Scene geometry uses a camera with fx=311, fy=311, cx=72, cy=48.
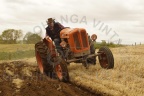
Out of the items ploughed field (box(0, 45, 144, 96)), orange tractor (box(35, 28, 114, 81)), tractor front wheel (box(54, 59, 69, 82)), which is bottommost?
ploughed field (box(0, 45, 144, 96))

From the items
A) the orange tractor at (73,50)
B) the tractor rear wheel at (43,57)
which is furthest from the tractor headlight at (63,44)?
the tractor rear wheel at (43,57)

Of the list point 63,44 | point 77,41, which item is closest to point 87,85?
point 63,44

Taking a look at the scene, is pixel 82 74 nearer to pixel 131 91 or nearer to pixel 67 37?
pixel 67 37

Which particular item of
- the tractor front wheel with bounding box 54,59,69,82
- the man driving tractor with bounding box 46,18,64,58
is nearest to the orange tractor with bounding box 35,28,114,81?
the man driving tractor with bounding box 46,18,64,58

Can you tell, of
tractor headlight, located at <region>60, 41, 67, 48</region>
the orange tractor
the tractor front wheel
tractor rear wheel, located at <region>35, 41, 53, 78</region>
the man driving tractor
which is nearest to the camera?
the tractor front wheel

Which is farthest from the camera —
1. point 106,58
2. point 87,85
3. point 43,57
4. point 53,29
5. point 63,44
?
point 53,29

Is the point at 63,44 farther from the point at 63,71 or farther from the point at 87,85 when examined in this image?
the point at 87,85

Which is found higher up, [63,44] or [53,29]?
[53,29]

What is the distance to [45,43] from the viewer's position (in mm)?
11000

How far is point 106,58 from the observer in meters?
10.8

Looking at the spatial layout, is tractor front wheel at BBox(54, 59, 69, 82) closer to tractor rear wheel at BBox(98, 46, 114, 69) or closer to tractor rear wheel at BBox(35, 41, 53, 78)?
tractor rear wheel at BBox(35, 41, 53, 78)

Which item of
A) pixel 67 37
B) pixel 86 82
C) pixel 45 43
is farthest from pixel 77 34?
pixel 86 82

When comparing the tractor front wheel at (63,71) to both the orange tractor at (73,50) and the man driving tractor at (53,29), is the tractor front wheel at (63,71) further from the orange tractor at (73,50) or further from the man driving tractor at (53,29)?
the man driving tractor at (53,29)

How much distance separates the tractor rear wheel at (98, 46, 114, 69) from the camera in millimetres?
10422
